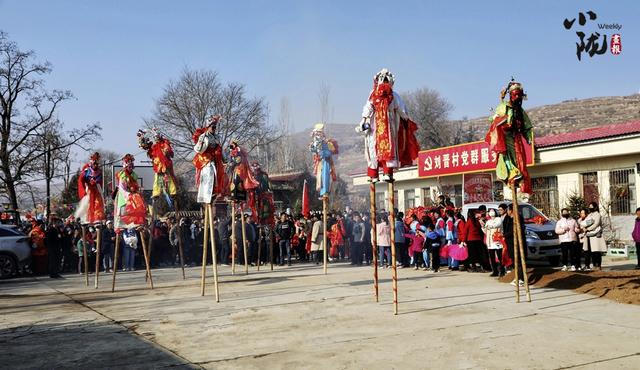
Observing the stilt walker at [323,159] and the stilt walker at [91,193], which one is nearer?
the stilt walker at [91,193]

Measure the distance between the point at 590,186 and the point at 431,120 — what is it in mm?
45776

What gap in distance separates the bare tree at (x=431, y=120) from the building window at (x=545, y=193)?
34679mm

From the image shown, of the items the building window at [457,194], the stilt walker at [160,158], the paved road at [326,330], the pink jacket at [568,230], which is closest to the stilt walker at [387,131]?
the paved road at [326,330]

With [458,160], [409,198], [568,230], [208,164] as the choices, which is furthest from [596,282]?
[409,198]

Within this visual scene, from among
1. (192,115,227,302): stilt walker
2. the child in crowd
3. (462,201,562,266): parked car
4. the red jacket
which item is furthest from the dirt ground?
(192,115,227,302): stilt walker

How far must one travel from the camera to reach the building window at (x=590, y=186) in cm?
2663

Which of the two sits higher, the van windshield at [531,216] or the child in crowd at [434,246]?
the van windshield at [531,216]

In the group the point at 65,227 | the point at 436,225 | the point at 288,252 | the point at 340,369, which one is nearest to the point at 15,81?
the point at 65,227

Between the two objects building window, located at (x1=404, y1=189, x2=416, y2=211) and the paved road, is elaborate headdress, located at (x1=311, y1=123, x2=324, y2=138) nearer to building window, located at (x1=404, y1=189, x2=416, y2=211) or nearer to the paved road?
the paved road

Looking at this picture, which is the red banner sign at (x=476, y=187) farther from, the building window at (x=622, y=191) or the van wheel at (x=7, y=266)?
the van wheel at (x=7, y=266)

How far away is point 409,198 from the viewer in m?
40.1

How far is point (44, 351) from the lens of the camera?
7.18 metres

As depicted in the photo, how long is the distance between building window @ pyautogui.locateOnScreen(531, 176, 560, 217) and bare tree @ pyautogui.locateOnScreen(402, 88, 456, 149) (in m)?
34.7

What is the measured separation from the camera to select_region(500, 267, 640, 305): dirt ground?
9633 mm
